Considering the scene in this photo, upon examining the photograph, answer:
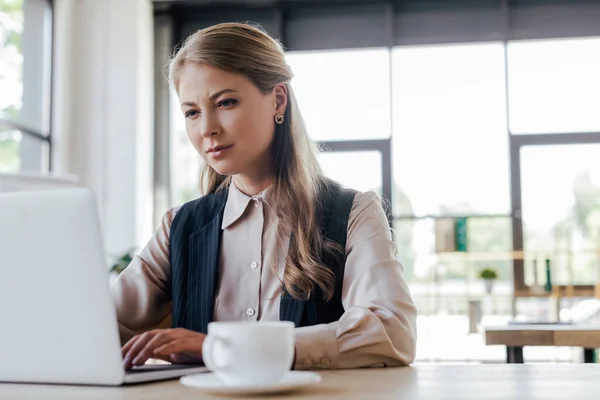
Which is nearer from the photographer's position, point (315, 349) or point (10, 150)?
point (315, 349)

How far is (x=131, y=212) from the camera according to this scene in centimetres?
574

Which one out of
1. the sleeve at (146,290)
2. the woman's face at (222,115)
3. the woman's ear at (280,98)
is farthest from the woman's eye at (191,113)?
the sleeve at (146,290)

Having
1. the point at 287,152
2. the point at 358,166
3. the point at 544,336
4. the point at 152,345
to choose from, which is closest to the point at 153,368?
the point at 152,345

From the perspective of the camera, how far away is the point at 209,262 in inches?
64.6

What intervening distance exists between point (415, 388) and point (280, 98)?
906 mm

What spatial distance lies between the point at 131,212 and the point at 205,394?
499 cm

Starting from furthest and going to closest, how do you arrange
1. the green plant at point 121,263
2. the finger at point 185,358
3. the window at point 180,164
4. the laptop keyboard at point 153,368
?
the window at point 180,164 < the green plant at point 121,263 < the finger at point 185,358 < the laptop keyboard at point 153,368

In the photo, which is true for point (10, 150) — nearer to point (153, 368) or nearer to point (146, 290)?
point (146, 290)

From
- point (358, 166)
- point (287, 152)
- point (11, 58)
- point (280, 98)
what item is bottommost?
point (287, 152)

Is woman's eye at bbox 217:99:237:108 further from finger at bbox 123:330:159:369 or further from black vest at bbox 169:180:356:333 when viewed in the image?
finger at bbox 123:330:159:369

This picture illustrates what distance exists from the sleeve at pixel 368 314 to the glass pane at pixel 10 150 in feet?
13.0

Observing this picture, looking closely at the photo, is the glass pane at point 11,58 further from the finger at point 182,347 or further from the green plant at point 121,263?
the finger at point 182,347

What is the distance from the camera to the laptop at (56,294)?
897mm

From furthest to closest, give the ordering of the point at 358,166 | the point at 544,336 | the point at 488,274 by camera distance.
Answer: the point at 358,166 → the point at 488,274 → the point at 544,336
